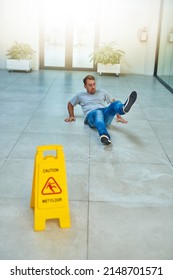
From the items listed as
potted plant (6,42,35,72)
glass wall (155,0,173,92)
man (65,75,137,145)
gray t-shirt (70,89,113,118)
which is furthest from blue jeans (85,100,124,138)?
potted plant (6,42,35,72)

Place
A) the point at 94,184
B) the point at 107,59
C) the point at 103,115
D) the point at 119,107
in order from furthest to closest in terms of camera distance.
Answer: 1. the point at 107,59
2. the point at 103,115
3. the point at 119,107
4. the point at 94,184

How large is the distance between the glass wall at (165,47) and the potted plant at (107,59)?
1.23 meters

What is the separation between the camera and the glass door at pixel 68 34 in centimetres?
1019

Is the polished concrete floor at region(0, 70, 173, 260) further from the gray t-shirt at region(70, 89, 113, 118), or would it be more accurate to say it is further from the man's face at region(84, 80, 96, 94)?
the man's face at region(84, 80, 96, 94)

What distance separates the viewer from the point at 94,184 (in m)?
2.94

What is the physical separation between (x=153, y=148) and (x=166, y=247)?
191 centimetres

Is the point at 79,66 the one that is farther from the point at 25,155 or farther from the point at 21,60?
the point at 25,155

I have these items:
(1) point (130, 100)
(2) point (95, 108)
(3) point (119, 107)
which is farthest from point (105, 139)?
(2) point (95, 108)

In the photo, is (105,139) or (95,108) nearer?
(105,139)

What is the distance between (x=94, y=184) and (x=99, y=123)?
124 centimetres

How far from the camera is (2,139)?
4.00 metres

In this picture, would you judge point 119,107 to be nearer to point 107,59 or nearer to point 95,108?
point 95,108

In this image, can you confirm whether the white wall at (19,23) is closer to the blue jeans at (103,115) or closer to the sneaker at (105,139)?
the blue jeans at (103,115)

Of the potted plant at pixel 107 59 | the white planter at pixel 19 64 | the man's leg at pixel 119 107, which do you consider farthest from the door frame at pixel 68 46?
the man's leg at pixel 119 107
